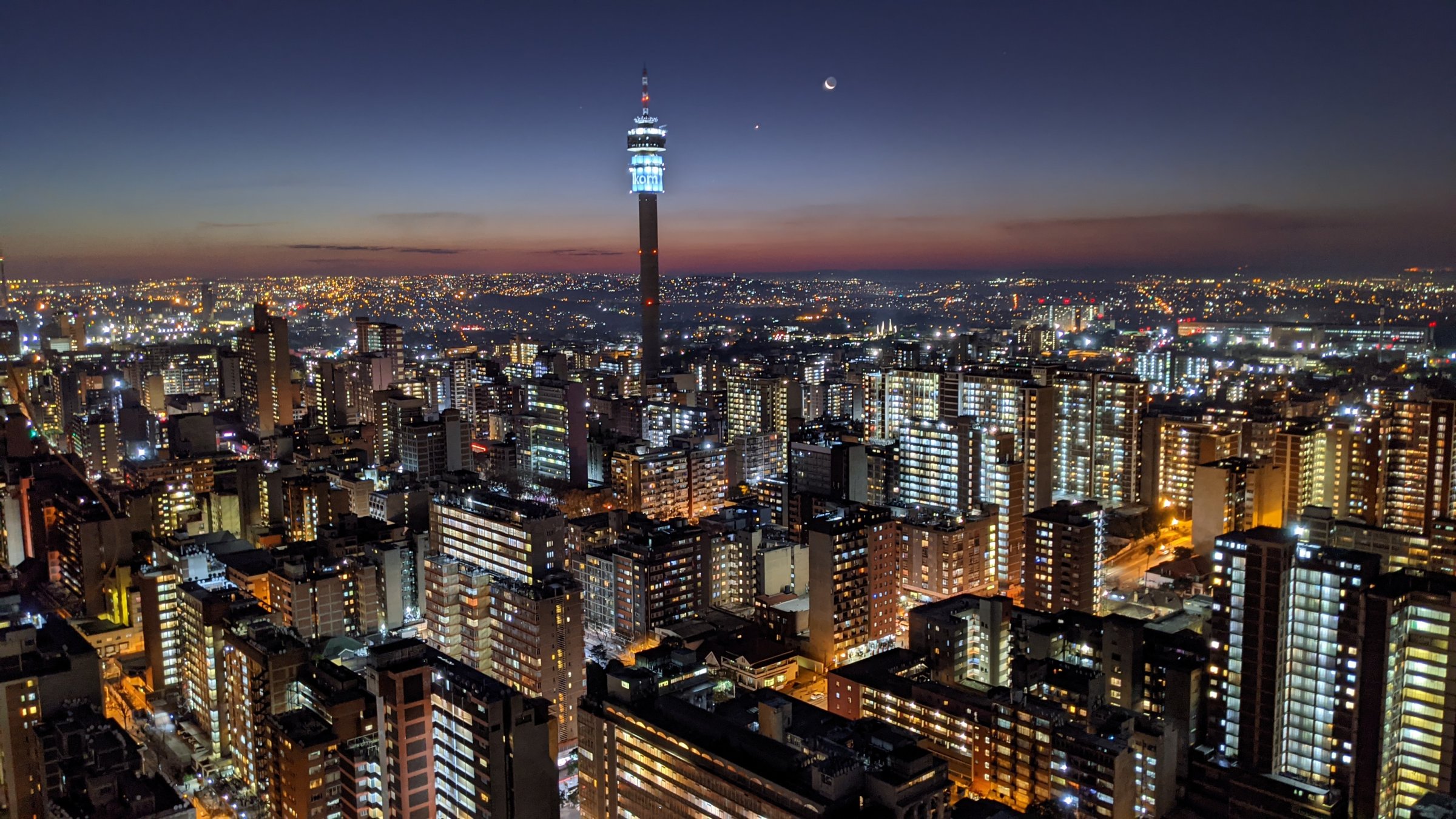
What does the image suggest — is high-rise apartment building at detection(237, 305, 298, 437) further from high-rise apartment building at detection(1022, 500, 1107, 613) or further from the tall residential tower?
high-rise apartment building at detection(1022, 500, 1107, 613)

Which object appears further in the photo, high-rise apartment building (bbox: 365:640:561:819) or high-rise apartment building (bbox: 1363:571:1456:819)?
high-rise apartment building (bbox: 1363:571:1456:819)

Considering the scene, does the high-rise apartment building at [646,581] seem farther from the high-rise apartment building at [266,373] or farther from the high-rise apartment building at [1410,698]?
the high-rise apartment building at [266,373]

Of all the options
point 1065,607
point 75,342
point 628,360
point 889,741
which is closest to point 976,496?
point 1065,607

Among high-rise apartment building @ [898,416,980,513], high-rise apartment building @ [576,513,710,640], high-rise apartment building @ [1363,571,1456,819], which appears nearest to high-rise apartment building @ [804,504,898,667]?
high-rise apartment building @ [576,513,710,640]

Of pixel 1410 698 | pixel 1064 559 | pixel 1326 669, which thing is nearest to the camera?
pixel 1410 698

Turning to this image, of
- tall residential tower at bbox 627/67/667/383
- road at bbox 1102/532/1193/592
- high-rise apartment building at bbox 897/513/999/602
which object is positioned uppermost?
tall residential tower at bbox 627/67/667/383

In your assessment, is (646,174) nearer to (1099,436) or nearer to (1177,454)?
(1099,436)

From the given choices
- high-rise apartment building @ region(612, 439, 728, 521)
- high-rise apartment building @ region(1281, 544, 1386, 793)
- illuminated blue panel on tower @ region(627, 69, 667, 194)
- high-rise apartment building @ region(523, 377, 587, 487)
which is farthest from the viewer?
illuminated blue panel on tower @ region(627, 69, 667, 194)

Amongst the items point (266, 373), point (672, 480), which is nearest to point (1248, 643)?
point (672, 480)
